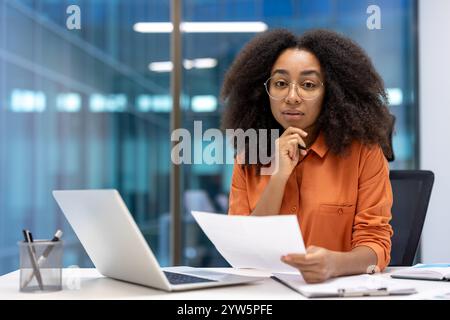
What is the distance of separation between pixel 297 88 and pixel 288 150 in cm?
18

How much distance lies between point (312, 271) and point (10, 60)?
3018 mm

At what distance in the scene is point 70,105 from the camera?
12.3ft

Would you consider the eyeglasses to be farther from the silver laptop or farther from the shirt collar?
the silver laptop

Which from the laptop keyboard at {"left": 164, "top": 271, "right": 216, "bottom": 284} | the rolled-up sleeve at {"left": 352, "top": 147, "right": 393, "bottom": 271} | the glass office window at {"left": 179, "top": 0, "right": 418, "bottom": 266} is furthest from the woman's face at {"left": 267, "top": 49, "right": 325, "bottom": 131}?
the glass office window at {"left": 179, "top": 0, "right": 418, "bottom": 266}

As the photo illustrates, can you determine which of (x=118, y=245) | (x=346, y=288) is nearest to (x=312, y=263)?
(x=346, y=288)

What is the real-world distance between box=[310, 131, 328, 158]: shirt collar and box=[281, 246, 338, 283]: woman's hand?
55 cm

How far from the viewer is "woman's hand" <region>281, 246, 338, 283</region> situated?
1.10 meters

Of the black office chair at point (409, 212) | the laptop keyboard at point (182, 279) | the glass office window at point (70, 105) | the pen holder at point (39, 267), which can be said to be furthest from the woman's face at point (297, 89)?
the glass office window at point (70, 105)

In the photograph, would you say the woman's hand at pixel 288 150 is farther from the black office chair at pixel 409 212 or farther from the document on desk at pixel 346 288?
the black office chair at pixel 409 212

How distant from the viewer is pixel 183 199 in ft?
12.0

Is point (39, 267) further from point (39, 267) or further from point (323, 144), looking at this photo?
point (323, 144)
